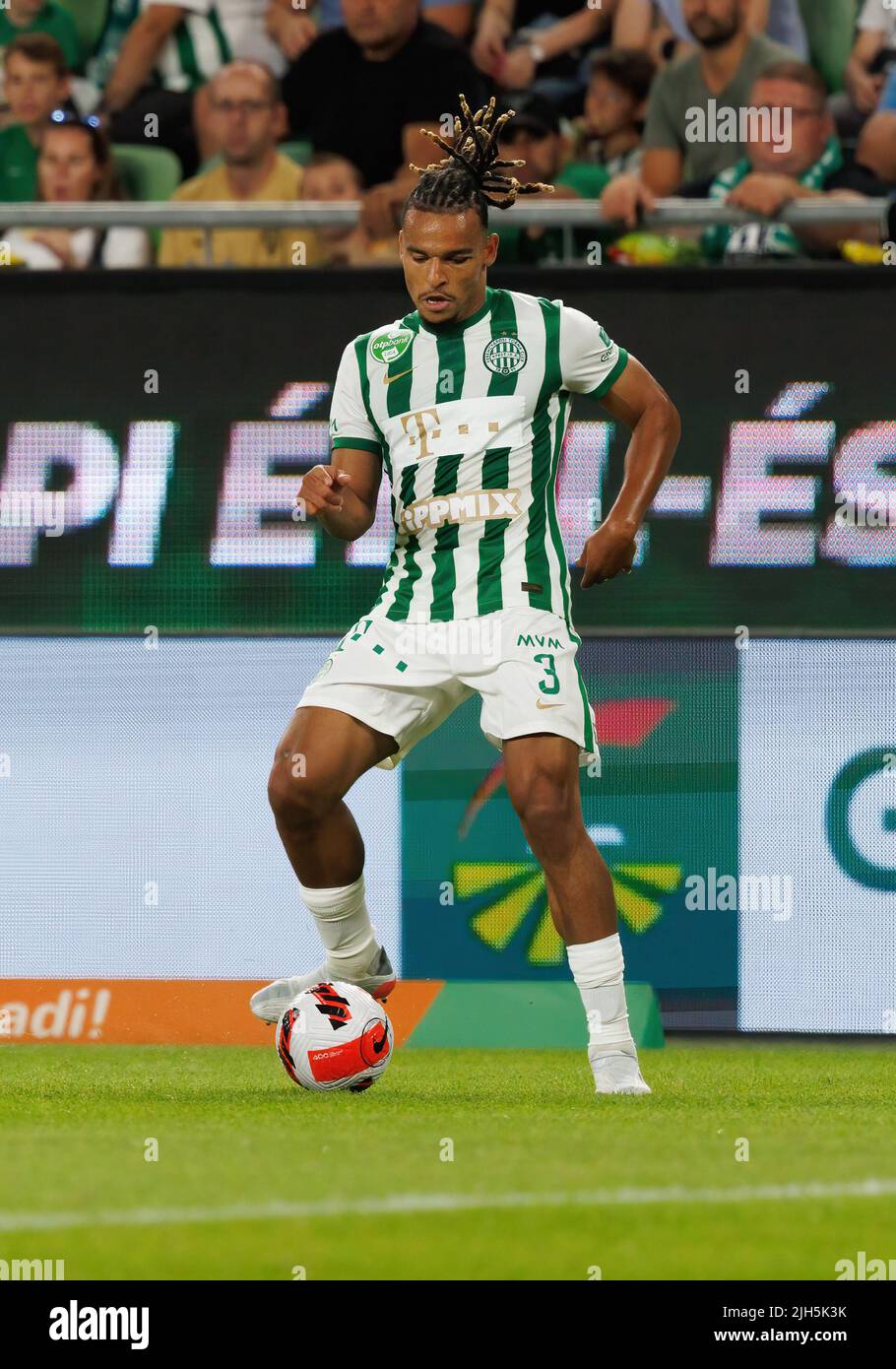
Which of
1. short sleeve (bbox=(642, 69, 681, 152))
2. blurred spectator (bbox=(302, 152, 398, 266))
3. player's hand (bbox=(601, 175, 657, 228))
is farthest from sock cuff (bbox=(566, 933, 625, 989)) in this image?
short sleeve (bbox=(642, 69, 681, 152))

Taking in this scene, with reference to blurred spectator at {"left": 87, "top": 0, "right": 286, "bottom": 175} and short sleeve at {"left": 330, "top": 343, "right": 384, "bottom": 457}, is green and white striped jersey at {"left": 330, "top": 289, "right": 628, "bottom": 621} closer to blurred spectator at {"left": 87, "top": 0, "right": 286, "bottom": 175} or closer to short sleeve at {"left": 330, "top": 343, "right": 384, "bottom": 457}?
short sleeve at {"left": 330, "top": 343, "right": 384, "bottom": 457}

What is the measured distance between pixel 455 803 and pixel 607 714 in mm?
606

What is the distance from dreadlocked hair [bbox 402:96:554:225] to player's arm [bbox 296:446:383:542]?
64cm

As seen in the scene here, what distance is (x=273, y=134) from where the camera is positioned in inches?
343

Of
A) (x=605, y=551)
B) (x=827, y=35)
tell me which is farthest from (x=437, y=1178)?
(x=827, y=35)

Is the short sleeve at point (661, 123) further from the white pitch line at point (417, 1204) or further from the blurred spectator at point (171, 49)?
the white pitch line at point (417, 1204)

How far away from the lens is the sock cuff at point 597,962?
5184 millimetres

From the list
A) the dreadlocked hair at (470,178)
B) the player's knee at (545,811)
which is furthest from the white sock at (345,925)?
the dreadlocked hair at (470,178)

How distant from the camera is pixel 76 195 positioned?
8625mm

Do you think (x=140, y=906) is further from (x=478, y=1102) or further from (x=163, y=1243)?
(x=163, y=1243)

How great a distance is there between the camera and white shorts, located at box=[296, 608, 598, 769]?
5.25 meters

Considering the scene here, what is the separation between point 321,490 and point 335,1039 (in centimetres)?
127

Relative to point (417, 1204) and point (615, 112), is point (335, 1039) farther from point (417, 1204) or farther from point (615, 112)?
point (615, 112)

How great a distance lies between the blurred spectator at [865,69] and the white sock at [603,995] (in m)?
4.38
